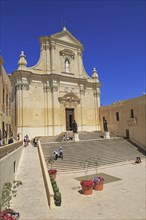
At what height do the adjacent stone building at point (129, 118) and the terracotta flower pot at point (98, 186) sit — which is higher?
the adjacent stone building at point (129, 118)

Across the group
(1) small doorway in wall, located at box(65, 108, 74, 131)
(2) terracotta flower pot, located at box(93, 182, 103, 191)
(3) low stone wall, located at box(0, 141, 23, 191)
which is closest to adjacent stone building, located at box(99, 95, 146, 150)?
(1) small doorway in wall, located at box(65, 108, 74, 131)

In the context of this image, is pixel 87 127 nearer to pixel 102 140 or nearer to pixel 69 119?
pixel 69 119

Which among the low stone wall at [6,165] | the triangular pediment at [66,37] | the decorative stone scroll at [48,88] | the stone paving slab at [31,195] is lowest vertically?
the stone paving slab at [31,195]

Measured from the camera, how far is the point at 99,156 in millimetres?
20516

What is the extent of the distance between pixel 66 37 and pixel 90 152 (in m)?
19.3

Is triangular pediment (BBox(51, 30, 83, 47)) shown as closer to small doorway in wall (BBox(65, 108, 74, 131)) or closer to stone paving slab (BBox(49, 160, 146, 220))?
small doorway in wall (BBox(65, 108, 74, 131))

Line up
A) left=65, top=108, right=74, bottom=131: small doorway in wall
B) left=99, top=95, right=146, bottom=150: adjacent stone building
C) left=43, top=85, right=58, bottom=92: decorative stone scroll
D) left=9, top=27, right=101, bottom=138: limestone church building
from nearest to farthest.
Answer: left=9, top=27, right=101, bottom=138: limestone church building, left=99, top=95, right=146, bottom=150: adjacent stone building, left=43, top=85, right=58, bottom=92: decorative stone scroll, left=65, top=108, right=74, bottom=131: small doorway in wall

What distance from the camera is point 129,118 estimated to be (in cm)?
2877

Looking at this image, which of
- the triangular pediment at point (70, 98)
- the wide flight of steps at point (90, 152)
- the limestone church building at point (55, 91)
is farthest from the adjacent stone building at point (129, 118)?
the triangular pediment at point (70, 98)

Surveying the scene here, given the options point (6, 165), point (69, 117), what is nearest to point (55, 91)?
point (69, 117)

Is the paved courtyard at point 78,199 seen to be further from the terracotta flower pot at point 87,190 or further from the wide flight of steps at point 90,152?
the wide flight of steps at point 90,152

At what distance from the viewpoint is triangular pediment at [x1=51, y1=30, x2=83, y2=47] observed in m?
30.2

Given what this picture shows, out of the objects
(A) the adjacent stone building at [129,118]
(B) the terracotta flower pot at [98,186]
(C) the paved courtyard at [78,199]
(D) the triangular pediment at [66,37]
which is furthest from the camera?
(D) the triangular pediment at [66,37]

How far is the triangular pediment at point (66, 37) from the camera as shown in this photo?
30.2 metres
